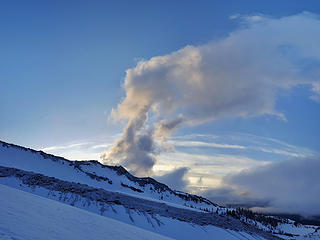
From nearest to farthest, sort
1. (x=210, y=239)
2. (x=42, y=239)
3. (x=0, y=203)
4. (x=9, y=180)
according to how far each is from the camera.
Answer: (x=42, y=239)
(x=0, y=203)
(x=210, y=239)
(x=9, y=180)

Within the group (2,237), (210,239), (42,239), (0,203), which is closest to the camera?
(2,237)

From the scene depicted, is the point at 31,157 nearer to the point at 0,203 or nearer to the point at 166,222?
the point at 166,222

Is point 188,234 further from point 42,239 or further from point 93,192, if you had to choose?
point 42,239

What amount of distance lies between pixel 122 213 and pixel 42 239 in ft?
126

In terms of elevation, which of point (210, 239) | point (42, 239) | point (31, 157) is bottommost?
point (210, 239)

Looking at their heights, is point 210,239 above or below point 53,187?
below

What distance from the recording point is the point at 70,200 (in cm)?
4716

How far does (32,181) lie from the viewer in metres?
54.9

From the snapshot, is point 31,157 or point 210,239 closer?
point 210,239

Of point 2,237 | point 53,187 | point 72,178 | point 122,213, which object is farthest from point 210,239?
point 72,178

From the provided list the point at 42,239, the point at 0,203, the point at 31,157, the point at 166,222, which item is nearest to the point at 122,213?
the point at 166,222

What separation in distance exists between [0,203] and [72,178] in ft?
395

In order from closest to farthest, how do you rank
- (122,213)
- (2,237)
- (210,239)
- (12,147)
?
(2,237) → (210,239) → (122,213) → (12,147)

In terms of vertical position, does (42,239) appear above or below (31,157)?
below
